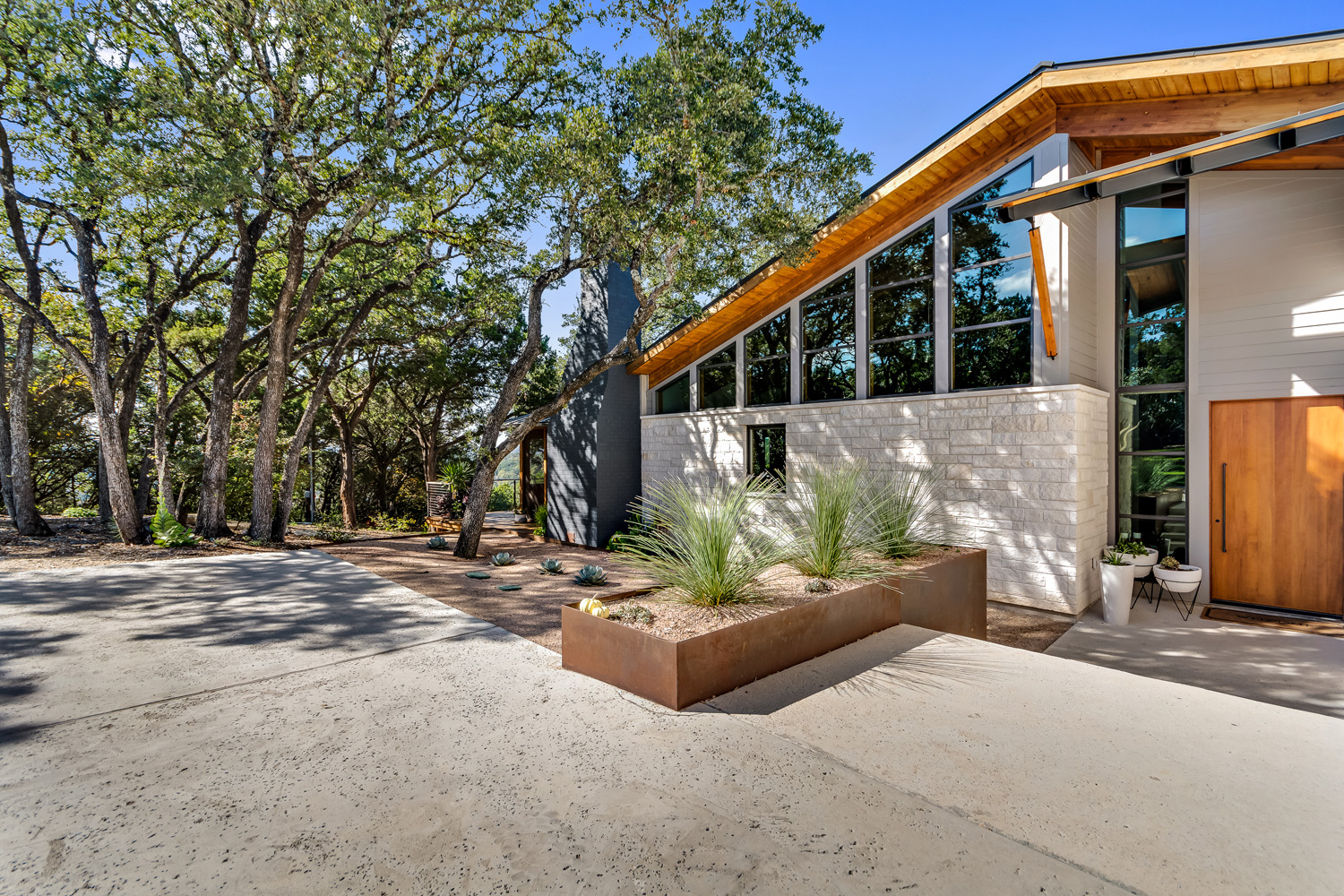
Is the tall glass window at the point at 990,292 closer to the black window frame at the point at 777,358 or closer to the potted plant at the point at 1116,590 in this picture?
the potted plant at the point at 1116,590

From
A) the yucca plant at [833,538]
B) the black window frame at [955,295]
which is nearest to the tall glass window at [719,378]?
the black window frame at [955,295]

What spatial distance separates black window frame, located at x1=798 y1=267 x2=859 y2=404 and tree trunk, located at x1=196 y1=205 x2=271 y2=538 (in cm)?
767

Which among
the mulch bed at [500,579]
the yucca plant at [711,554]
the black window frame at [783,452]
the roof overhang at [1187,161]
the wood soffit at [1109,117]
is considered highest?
the wood soffit at [1109,117]

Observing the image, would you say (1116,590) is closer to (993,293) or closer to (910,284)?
(993,293)

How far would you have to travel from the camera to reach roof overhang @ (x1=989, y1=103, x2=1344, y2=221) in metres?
4.38

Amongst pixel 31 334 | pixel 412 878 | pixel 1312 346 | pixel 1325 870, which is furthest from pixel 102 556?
pixel 1312 346

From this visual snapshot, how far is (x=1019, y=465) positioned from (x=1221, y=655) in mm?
2146

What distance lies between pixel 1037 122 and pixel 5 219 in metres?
13.5

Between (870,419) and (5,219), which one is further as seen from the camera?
(5,219)

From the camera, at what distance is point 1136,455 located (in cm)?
646

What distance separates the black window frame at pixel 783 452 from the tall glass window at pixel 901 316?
4.65 feet

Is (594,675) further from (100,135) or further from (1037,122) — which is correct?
(100,135)

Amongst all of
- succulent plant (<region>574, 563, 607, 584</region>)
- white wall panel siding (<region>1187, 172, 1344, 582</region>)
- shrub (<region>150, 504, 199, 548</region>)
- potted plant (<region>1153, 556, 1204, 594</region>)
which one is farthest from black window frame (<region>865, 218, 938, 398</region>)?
shrub (<region>150, 504, 199, 548</region>)

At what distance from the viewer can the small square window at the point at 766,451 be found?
8.43 meters
